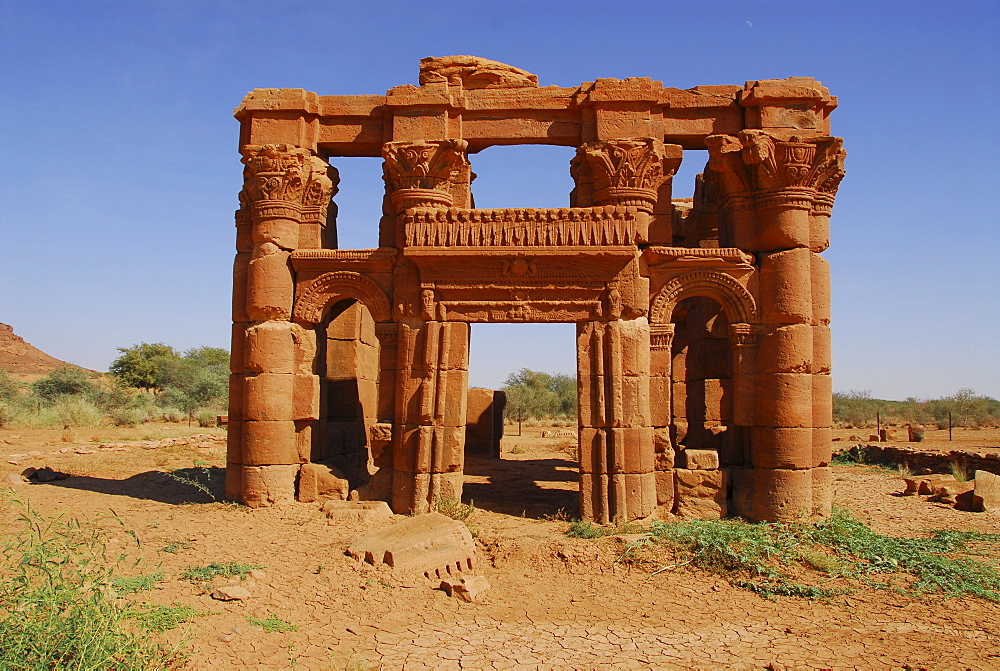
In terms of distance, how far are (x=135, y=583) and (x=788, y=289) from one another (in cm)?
837

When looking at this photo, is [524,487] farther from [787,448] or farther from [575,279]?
[787,448]

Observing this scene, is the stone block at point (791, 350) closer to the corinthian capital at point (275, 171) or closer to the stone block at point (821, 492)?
the stone block at point (821, 492)

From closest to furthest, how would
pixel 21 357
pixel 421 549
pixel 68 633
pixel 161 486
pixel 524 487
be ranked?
1. pixel 68 633
2. pixel 421 549
3. pixel 161 486
4. pixel 524 487
5. pixel 21 357

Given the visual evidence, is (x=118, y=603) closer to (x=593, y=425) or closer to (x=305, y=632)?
(x=305, y=632)

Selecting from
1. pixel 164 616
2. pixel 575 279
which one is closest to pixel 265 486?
pixel 164 616

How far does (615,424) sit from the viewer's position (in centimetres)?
927

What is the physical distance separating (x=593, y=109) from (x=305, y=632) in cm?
774

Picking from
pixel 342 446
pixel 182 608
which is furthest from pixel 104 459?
pixel 182 608

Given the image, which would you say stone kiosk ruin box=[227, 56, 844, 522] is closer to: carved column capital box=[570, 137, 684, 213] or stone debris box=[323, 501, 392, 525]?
carved column capital box=[570, 137, 684, 213]

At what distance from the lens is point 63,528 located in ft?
26.5

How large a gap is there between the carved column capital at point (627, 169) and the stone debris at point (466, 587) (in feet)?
17.7

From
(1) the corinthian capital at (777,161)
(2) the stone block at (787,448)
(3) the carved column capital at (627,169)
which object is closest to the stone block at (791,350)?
(2) the stone block at (787,448)

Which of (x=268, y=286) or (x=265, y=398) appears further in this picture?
(x=268, y=286)

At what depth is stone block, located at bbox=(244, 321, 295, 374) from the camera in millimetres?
9859
